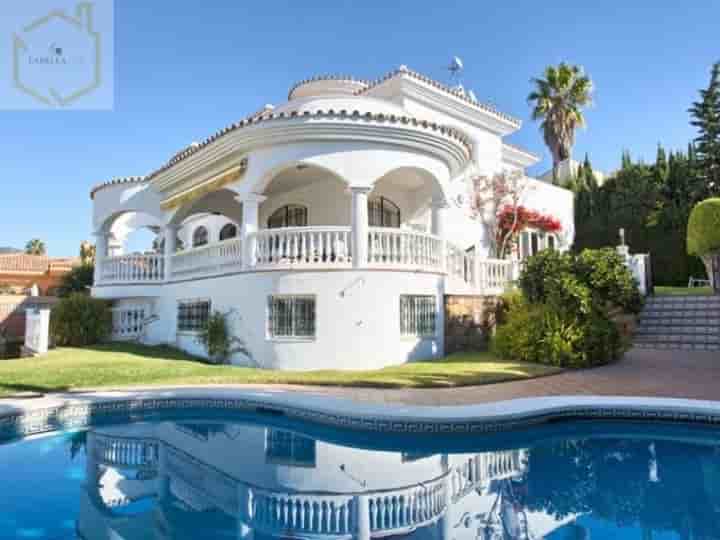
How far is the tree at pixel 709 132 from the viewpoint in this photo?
3331 cm

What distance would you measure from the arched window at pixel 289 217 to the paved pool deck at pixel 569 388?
9899mm

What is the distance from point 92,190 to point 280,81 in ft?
38.9

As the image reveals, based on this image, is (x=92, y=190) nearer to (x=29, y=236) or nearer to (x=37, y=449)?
(x=37, y=449)

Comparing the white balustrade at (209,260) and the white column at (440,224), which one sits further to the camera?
the white column at (440,224)

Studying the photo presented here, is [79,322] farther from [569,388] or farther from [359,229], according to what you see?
[569,388]

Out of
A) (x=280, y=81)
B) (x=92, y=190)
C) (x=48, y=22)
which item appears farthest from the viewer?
(x=280, y=81)

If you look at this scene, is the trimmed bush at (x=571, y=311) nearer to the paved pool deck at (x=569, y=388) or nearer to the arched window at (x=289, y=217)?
the paved pool deck at (x=569, y=388)

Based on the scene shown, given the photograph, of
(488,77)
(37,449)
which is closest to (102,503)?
(37,449)

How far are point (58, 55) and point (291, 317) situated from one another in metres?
11.2

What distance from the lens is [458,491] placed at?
637 centimetres

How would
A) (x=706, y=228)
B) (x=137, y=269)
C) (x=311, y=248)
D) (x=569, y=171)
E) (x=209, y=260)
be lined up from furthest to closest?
(x=569, y=171)
(x=706, y=228)
(x=137, y=269)
(x=209, y=260)
(x=311, y=248)

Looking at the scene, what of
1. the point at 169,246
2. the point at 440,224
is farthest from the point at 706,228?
the point at 169,246

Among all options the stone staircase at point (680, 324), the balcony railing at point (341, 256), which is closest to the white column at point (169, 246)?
the balcony railing at point (341, 256)

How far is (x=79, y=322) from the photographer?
19078 millimetres
